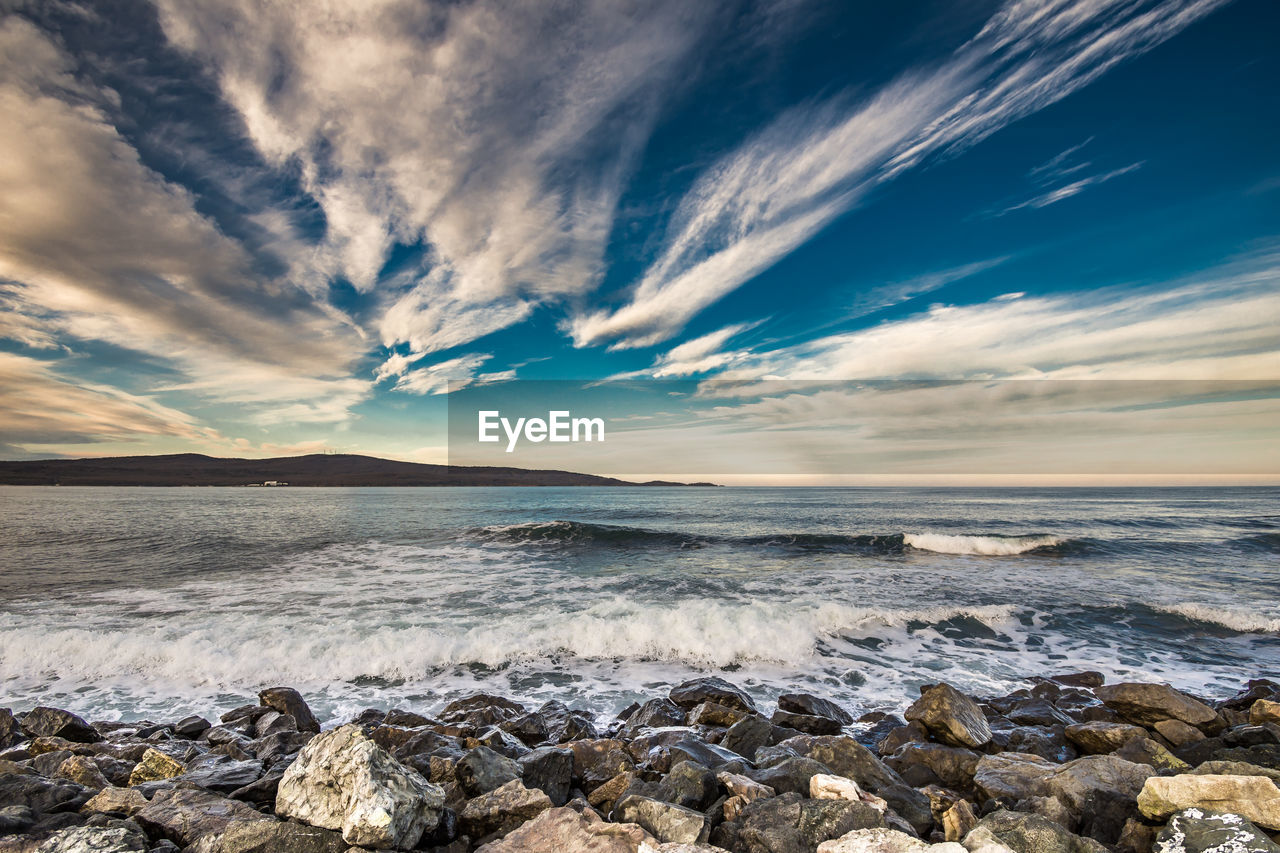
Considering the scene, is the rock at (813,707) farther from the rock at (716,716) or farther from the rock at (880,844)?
the rock at (880,844)

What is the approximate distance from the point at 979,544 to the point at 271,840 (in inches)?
1083

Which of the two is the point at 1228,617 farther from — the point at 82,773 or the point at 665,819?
the point at 82,773

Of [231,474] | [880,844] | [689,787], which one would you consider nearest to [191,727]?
[689,787]

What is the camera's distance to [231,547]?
20781 mm

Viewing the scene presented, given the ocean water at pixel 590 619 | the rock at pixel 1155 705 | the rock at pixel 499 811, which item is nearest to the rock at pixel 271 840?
the rock at pixel 499 811

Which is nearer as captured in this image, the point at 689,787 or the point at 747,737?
the point at 689,787

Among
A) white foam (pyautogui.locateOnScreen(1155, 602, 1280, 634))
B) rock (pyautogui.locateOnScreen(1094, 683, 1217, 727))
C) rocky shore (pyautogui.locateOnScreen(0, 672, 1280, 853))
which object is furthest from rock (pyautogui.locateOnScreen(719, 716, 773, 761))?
white foam (pyautogui.locateOnScreen(1155, 602, 1280, 634))

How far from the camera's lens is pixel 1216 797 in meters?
3.27

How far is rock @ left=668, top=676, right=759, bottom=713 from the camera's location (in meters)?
6.59

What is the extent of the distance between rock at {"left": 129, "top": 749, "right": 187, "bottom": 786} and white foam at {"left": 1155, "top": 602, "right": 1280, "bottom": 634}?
57.7 ft

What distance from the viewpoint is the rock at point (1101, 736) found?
17.3 feet

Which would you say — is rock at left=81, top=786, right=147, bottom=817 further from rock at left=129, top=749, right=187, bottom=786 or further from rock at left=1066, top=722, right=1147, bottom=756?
rock at left=1066, top=722, right=1147, bottom=756

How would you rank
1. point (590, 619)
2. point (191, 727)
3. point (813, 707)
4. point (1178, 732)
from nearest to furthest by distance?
1. point (1178, 732)
2. point (191, 727)
3. point (813, 707)
4. point (590, 619)

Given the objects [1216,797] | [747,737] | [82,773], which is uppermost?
[1216,797]
